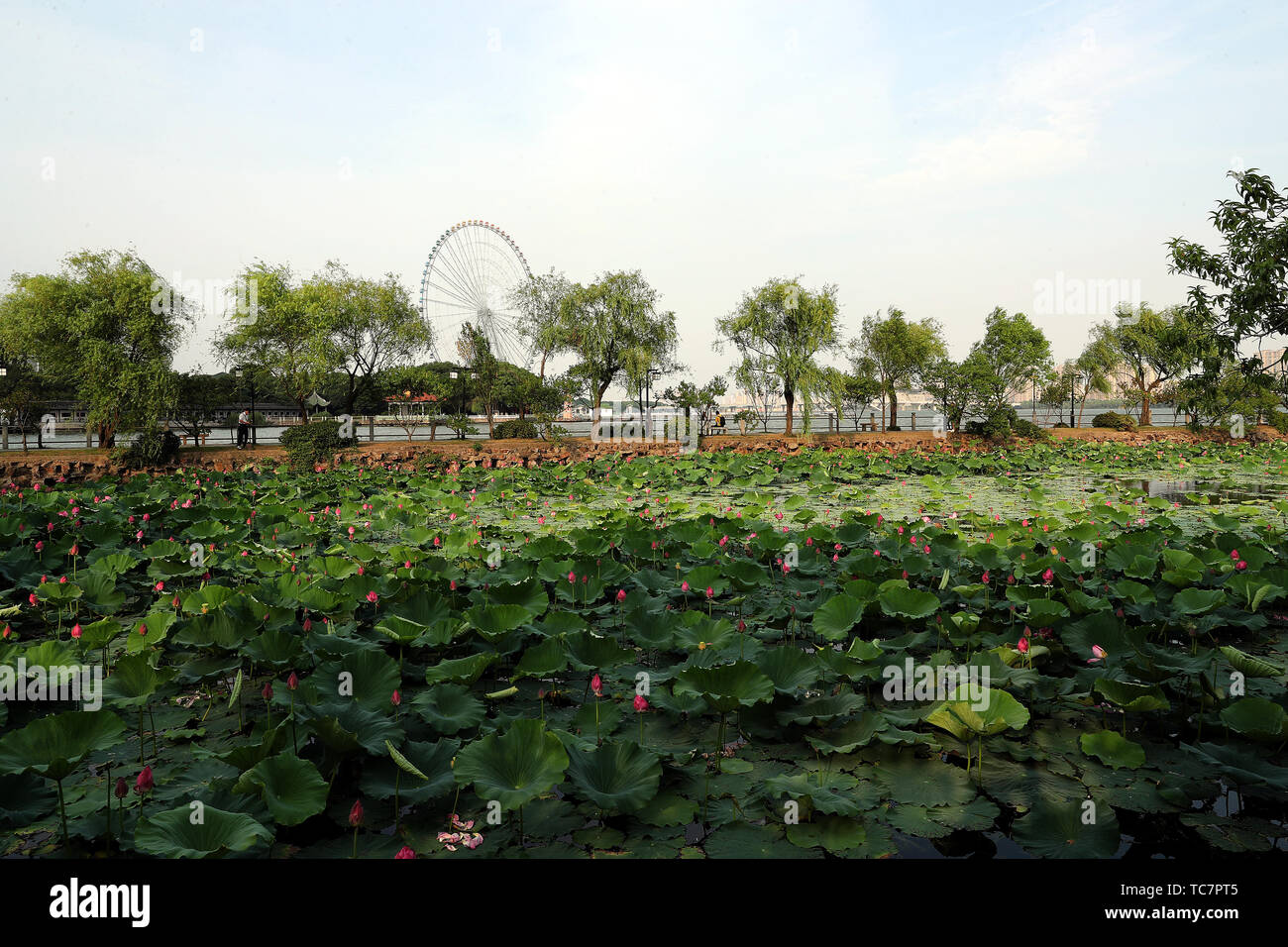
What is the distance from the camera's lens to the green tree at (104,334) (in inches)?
734

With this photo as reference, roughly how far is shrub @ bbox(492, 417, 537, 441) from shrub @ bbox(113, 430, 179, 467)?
9841mm

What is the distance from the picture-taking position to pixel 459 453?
20875mm

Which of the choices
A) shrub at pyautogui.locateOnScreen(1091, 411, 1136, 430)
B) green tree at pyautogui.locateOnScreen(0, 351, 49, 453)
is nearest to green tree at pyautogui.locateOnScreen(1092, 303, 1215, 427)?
shrub at pyautogui.locateOnScreen(1091, 411, 1136, 430)

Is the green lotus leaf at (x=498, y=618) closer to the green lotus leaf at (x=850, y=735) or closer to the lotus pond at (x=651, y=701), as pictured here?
the lotus pond at (x=651, y=701)

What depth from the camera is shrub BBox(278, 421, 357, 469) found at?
18891mm

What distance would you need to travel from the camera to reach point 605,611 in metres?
5.14

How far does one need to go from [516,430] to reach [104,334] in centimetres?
1241

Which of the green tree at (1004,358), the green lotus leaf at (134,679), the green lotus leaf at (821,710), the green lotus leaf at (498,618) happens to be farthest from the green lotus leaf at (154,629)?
the green tree at (1004,358)

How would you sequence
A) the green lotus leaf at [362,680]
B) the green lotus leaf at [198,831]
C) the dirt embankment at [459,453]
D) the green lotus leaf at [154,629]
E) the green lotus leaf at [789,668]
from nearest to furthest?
the green lotus leaf at [198,831] → the green lotus leaf at [362,680] → the green lotus leaf at [789,668] → the green lotus leaf at [154,629] → the dirt embankment at [459,453]

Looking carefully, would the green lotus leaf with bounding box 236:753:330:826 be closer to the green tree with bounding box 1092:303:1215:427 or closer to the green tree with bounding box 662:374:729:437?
the green tree with bounding box 662:374:729:437

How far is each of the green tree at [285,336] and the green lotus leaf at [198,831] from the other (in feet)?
74.7

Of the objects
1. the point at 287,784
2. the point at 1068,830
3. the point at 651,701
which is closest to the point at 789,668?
the point at 651,701
